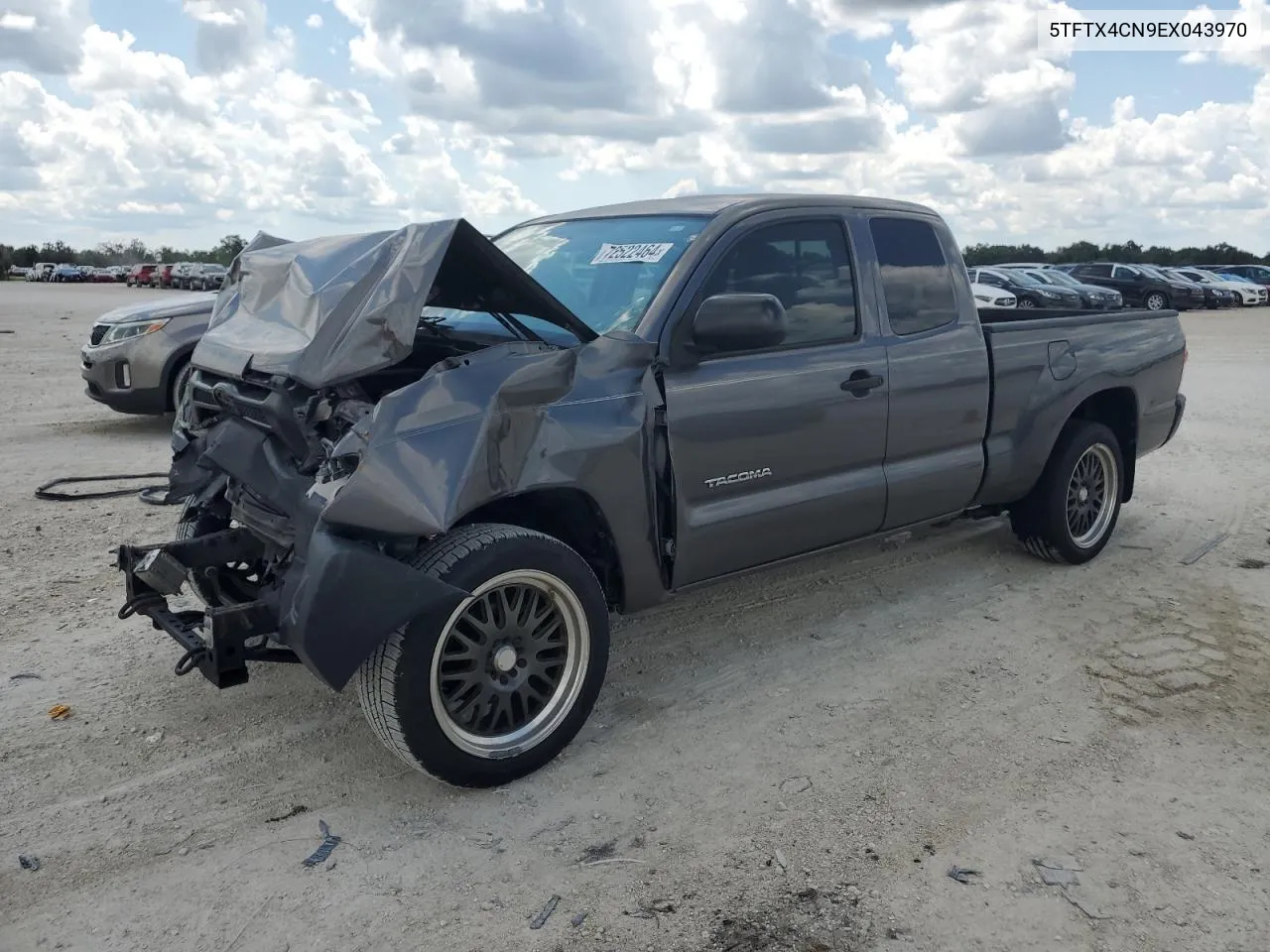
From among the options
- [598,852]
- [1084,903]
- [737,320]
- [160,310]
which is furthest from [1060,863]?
[160,310]

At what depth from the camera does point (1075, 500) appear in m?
5.95

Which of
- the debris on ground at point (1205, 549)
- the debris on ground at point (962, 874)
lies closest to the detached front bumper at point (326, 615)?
the debris on ground at point (962, 874)

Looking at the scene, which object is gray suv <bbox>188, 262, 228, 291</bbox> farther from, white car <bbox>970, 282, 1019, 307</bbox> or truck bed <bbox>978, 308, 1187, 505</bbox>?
truck bed <bbox>978, 308, 1187, 505</bbox>

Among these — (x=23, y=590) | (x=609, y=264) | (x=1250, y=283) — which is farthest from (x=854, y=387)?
(x=1250, y=283)

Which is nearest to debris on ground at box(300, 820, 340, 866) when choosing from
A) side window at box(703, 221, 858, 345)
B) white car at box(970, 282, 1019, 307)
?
side window at box(703, 221, 858, 345)

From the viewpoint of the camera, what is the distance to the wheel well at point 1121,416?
20.1ft

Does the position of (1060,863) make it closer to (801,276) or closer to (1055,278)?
(801,276)

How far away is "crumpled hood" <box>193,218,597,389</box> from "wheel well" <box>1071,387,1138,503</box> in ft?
12.0

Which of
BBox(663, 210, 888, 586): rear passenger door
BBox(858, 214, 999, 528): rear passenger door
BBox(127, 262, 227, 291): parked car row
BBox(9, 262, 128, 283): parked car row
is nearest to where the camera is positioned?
BBox(663, 210, 888, 586): rear passenger door

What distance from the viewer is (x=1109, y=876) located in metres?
3.05

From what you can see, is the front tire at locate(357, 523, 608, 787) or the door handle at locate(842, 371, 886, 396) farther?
the door handle at locate(842, 371, 886, 396)

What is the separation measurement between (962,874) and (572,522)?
1.77 m

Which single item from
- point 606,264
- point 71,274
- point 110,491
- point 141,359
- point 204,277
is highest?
point 71,274

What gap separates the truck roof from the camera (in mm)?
4410
